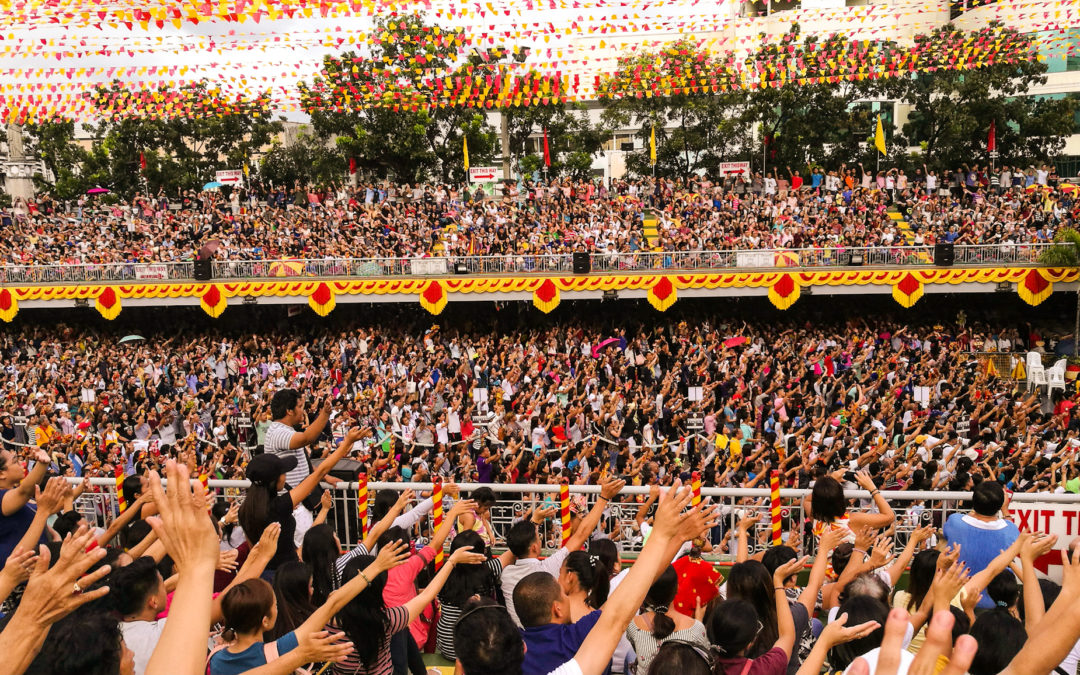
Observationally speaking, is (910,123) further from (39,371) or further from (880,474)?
(39,371)

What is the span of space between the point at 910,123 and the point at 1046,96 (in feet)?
22.8

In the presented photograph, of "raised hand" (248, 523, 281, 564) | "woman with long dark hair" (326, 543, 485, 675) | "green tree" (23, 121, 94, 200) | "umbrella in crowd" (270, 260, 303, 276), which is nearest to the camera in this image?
"raised hand" (248, 523, 281, 564)

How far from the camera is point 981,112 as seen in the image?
86.8 ft

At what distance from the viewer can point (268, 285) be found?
2206 centimetres

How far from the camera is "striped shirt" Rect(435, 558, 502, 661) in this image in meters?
4.54

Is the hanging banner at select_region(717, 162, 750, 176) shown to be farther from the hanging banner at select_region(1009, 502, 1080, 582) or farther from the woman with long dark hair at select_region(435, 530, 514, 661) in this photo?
the woman with long dark hair at select_region(435, 530, 514, 661)

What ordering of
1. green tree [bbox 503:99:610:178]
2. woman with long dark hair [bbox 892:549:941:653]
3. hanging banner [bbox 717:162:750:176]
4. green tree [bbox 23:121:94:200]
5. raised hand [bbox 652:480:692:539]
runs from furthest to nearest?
green tree [bbox 23:121:94:200] → green tree [bbox 503:99:610:178] → hanging banner [bbox 717:162:750:176] → woman with long dark hair [bbox 892:549:941:653] → raised hand [bbox 652:480:692:539]

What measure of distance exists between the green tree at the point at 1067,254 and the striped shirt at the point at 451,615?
18.8 metres

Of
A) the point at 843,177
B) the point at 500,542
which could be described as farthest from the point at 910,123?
the point at 500,542

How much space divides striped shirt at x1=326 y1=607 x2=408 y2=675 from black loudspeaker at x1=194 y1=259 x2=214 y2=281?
2056cm

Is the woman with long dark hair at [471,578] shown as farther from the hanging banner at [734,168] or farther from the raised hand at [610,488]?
the hanging banner at [734,168]

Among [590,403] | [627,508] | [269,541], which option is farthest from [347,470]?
[590,403]

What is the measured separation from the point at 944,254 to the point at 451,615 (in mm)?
18308

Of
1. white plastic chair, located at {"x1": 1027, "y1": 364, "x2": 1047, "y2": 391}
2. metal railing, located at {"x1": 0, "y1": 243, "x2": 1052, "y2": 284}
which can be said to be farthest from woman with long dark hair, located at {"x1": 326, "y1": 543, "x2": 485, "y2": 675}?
metal railing, located at {"x1": 0, "y1": 243, "x2": 1052, "y2": 284}
